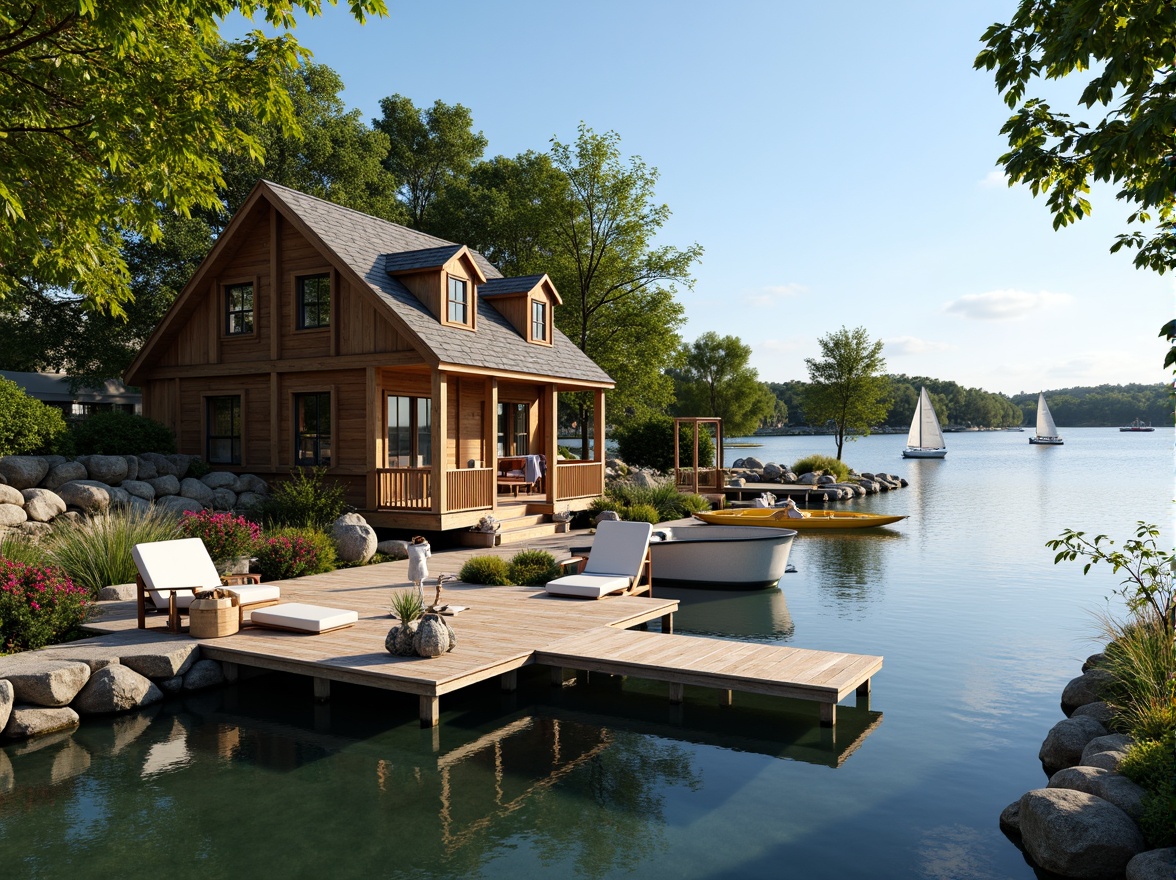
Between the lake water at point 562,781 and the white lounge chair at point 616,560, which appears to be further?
the white lounge chair at point 616,560

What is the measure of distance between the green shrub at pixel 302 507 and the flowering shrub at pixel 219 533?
7.97 ft

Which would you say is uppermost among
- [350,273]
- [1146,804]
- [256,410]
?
[350,273]

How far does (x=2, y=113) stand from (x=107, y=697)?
7.02 metres

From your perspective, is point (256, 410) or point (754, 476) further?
point (754, 476)

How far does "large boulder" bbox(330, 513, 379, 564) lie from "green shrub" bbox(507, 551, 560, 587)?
10.2 ft

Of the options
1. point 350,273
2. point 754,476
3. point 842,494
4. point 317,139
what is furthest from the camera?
point 754,476

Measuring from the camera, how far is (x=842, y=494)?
3569 centimetres

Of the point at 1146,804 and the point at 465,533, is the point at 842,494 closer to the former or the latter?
the point at 465,533

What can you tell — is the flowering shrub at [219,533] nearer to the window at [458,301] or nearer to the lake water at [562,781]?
the lake water at [562,781]

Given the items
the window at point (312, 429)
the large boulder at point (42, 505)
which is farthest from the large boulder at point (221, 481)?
the large boulder at point (42, 505)

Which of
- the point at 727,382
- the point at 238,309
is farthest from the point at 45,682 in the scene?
the point at 727,382

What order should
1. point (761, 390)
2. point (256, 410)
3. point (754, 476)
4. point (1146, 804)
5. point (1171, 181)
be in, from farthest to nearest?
point (761, 390)
point (754, 476)
point (256, 410)
point (1146, 804)
point (1171, 181)

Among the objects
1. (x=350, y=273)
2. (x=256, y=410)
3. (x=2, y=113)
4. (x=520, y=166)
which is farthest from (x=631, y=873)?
(x=520, y=166)

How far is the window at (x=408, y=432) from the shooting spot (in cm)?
1950
